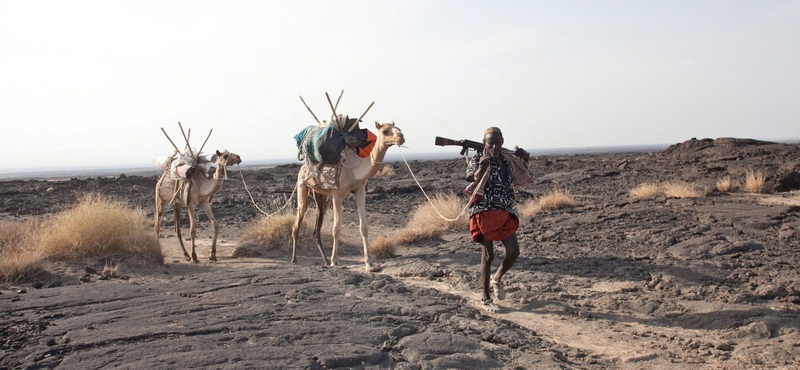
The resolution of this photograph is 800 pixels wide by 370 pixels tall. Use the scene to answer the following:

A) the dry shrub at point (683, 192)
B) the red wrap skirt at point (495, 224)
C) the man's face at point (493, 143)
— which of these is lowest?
the dry shrub at point (683, 192)

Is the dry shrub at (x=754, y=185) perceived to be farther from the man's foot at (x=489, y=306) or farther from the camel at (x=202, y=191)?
the camel at (x=202, y=191)

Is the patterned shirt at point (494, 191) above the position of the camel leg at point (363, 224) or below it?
above

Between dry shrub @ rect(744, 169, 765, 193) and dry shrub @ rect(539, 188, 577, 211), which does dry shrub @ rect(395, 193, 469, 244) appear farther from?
dry shrub @ rect(744, 169, 765, 193)

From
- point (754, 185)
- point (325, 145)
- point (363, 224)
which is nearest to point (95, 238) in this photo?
point (325, 145)

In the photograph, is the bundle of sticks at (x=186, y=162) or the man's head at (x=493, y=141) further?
the bundle of sticks at (x=186, y=162)

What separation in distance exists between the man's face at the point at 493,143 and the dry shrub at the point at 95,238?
655cm

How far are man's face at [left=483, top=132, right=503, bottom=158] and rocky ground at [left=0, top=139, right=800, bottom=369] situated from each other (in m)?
1.84

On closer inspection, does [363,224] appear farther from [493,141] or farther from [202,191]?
[202,191]

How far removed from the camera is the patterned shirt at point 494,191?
6.90 metres

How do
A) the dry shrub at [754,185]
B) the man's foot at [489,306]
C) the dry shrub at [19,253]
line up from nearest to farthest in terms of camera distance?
the man's foot at [489,306], the dry shrub at [19,253], the dry shrub at [754,185]

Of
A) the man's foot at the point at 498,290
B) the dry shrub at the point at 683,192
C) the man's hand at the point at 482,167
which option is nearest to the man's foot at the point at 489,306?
the man's foot at the point at 498,290

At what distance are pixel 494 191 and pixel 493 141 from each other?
0.60m

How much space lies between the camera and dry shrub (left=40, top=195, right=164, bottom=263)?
9.88 metres

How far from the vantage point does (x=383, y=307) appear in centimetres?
632
